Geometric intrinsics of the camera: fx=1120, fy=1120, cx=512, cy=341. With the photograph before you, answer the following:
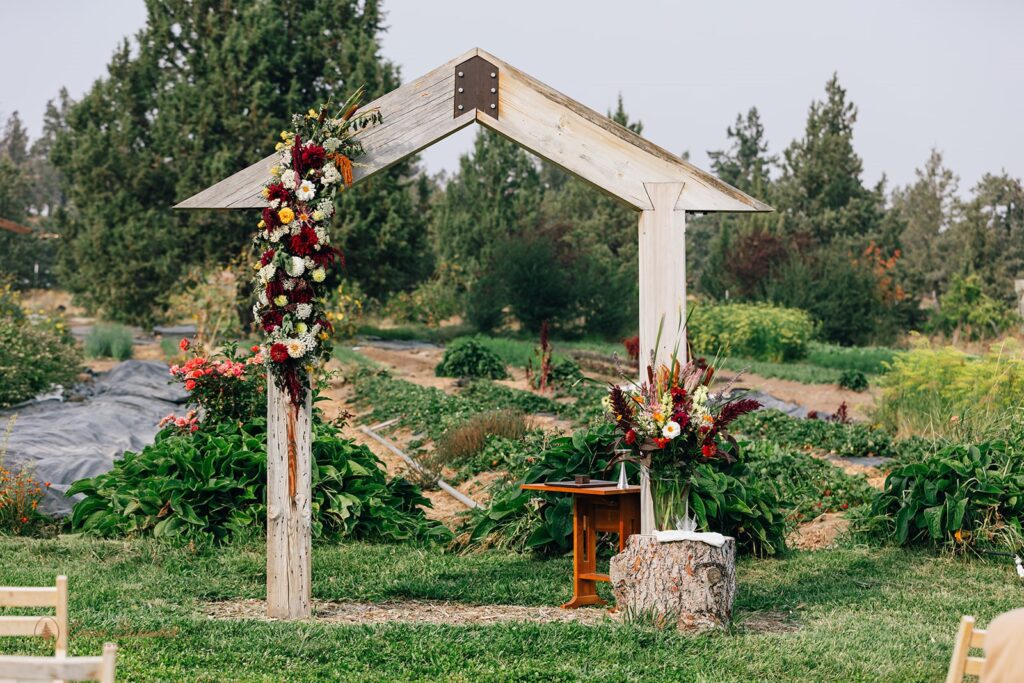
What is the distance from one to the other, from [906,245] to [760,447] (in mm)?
43997

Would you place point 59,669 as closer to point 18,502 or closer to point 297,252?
point 297,252

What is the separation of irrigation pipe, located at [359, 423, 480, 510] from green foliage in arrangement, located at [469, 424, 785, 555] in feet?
2.54

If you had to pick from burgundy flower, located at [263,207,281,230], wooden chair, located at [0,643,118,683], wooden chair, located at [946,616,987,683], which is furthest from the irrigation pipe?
wooden chair, located at [0,643,118,683]

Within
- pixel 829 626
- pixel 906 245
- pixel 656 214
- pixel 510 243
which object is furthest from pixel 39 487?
pixel 906 245

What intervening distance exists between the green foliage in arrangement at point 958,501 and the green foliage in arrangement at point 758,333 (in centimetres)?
1575

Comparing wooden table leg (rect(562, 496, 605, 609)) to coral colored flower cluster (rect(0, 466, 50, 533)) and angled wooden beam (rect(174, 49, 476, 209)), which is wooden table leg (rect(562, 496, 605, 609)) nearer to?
angled wooden beam (rect(174, 49, 476, 209))

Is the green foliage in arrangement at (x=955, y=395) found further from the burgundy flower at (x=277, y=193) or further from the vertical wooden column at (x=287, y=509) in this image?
the burgundy flower at (x=277, y=193)

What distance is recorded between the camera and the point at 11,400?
14281 millimetres

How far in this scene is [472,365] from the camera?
733 inches

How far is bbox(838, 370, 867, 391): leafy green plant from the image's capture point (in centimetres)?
1905

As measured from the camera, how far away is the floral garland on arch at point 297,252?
608 cm

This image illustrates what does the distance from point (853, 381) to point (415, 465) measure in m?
10.3

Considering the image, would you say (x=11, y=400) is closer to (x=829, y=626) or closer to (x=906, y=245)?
(x=829, y=626)

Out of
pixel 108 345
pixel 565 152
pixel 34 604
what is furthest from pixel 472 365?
pixel 34 604
